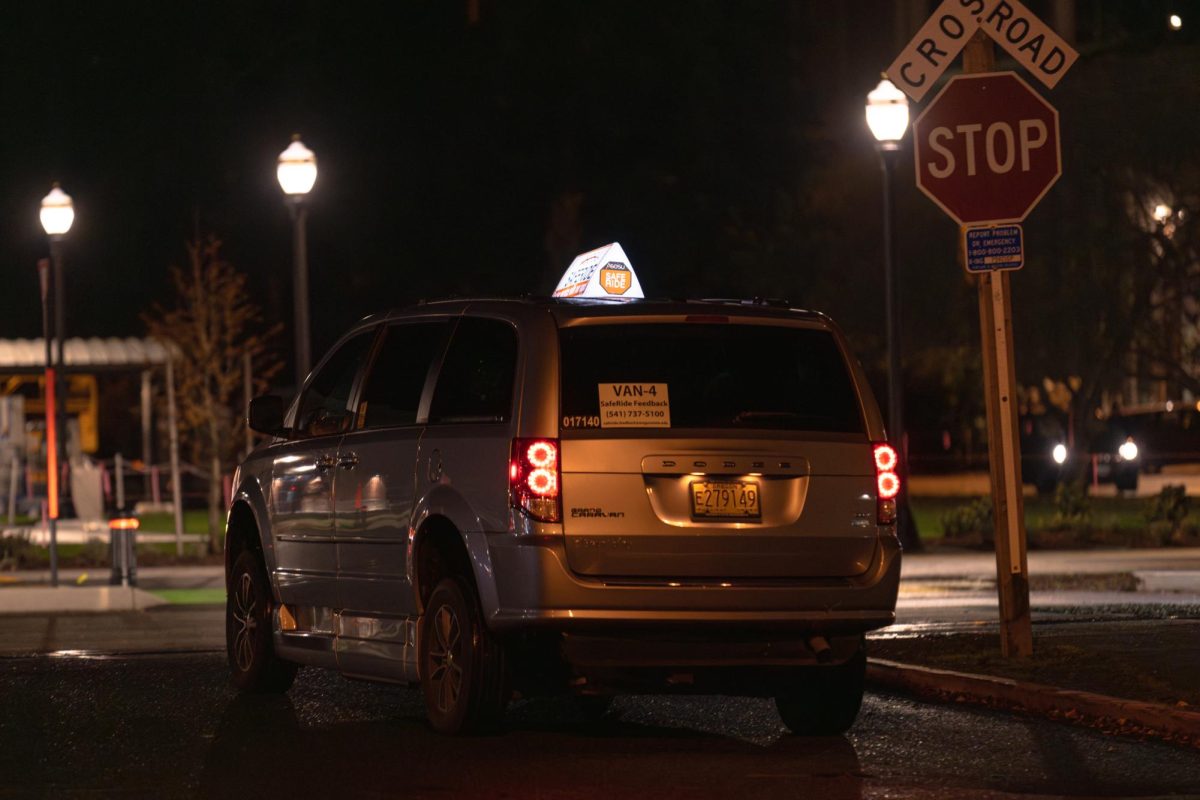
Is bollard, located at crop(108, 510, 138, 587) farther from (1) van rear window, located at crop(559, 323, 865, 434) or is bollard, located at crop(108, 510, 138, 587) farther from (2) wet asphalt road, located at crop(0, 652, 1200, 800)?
(1) van rear window, located at crop(559, 323, 865, 434)

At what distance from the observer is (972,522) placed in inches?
1074

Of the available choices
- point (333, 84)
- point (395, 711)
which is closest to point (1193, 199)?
point (333, 84)

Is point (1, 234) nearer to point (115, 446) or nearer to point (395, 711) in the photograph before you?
point (115, 446)

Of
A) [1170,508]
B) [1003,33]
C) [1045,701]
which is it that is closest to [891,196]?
[1170,508]

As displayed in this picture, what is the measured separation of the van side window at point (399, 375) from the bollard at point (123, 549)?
10.7 meters

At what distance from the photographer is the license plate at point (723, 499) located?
941 centimetres

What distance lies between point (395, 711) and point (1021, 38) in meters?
5.22

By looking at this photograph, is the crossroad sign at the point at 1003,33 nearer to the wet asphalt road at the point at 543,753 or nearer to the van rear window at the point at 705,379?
the van rear window at the point at 705,379

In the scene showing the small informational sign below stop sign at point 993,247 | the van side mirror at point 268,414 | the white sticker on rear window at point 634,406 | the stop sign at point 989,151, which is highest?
the stop sign at point 989,151

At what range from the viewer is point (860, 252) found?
38938mm

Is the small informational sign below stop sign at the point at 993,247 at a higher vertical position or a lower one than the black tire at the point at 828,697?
higher

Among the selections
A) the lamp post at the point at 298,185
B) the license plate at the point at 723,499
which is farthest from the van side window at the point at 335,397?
the lamp post at the point at 298,185

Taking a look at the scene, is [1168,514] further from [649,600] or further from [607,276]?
[649,600]

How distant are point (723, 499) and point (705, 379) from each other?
0.60m
